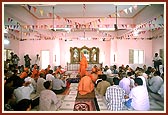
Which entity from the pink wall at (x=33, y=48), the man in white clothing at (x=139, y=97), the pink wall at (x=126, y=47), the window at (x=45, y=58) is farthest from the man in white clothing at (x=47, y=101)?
the pink wall at (x=126, y=47)

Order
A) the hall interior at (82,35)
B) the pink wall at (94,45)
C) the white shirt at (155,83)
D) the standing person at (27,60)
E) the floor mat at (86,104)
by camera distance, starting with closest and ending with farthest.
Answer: the floor mat at (86,104), the white shirt at (155,83), the hall interior at (82,35), the standing person at (27,60), the pink wall at (94,45)

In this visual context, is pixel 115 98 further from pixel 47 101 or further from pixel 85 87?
pixel 85 87

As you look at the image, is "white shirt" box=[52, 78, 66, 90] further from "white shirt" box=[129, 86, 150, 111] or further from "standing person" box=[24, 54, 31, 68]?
"white shirt" box=[129, 86, 150, 111]

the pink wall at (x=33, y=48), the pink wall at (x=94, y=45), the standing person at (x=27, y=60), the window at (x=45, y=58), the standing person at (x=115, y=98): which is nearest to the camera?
the standing person at (x=115, y=98)

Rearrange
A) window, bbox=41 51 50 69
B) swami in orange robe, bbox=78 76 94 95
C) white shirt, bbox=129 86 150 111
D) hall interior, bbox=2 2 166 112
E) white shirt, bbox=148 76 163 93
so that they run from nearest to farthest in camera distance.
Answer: white shirt, bbox=129 86 150 111
white shirt, bbox=148 76 163 93
swami in orange robe, bbox=78 76 94 95
hall interior, bbox=2 2 166 112
window, bbox=41 51 50 69

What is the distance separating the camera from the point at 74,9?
7.76 m

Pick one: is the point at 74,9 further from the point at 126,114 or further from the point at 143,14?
the point at 126,114

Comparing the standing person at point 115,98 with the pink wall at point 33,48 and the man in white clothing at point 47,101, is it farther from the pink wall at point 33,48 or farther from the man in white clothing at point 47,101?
the pink wall at point 33,48

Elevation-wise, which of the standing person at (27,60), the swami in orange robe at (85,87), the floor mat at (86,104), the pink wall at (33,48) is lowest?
the floor mat at (86,104)

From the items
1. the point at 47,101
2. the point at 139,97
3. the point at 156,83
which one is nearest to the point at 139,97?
the point at 139,97

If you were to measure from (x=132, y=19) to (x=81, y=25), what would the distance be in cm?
205

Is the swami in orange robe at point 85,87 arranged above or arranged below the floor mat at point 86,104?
above

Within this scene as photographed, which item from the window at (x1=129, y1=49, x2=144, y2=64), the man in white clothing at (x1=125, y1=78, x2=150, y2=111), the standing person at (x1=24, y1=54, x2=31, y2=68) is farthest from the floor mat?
the window at (x1=129, y1=49, x2=144, y2=64)

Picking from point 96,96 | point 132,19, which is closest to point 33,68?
point 96,96
